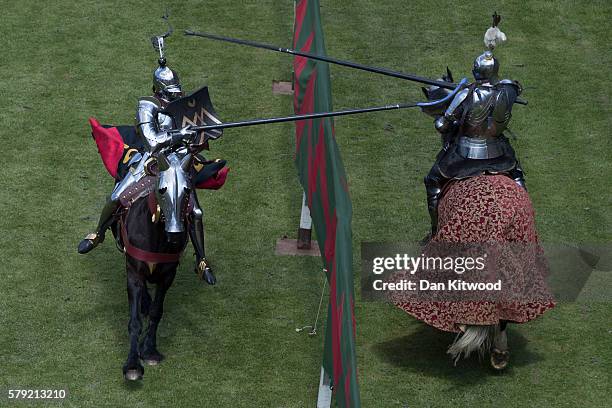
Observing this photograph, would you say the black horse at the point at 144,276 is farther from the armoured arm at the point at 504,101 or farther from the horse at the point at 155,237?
the armoured arm at the point at 504,101

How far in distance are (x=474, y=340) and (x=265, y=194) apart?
3990 millimetres

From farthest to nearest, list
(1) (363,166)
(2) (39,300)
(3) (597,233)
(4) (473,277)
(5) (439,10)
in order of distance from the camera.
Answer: (5) (439,10) → (1) (363,166) → (3) (597,233) → (2) (39,300) → (4) (473,277)

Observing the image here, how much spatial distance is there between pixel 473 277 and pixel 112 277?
12.6 ft

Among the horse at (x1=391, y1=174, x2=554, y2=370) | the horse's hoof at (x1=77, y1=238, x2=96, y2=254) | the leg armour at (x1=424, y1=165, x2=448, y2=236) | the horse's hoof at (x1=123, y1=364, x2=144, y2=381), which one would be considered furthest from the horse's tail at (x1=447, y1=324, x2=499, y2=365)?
the horse's hoof at (x1=77, y1=238, x2=96, y2=254)

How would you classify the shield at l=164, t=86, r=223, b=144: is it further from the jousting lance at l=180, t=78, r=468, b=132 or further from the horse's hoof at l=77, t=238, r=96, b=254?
the horse's hoof at l=77, t=238, r=96, b=254

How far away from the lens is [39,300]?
1368cm

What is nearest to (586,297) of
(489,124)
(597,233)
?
(597,233)

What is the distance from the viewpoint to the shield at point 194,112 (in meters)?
12.3

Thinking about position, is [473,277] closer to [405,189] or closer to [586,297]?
[586,297]

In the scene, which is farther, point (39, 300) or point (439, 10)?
point (439, 10)

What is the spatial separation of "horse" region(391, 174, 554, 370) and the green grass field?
1.77 feet

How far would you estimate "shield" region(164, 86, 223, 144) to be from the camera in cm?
1234

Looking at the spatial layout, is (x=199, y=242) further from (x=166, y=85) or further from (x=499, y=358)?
(x=499, y=358)

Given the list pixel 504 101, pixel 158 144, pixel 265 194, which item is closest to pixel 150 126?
pixel 158 144
